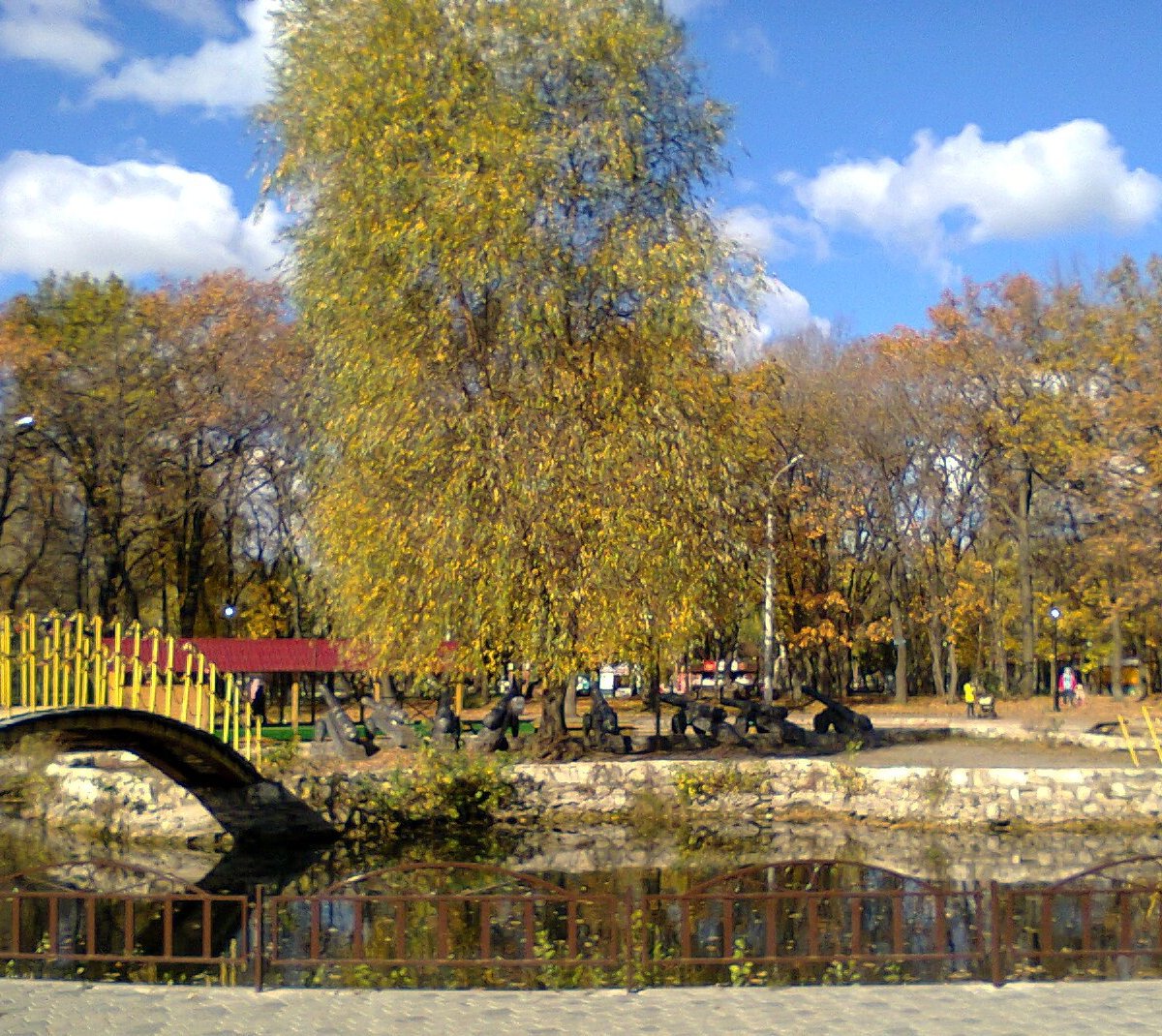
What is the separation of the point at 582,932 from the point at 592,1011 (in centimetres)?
514

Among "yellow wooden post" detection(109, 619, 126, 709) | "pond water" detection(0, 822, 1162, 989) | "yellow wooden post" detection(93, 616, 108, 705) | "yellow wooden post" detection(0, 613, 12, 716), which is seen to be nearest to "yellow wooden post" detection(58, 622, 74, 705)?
"yellow wooden post" detection(93, 616, 108, 705)

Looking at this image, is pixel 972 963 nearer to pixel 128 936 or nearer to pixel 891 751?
pixel 128 936

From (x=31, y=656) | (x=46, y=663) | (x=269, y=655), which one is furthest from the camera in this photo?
(x=269, y=655)

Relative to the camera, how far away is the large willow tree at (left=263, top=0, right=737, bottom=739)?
76.6 feet

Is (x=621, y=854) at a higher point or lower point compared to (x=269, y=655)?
lower

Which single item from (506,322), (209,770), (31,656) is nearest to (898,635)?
(506,322)

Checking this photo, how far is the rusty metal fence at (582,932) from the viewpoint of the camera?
34.1 ft

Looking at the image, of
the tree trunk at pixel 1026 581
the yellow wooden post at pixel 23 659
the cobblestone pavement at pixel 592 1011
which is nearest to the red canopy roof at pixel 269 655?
the yellow wooden post at pixel 23 659

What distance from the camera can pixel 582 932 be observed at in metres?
14.8

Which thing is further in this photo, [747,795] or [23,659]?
[747,795]

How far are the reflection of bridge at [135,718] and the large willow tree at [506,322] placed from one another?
3208 millimetres

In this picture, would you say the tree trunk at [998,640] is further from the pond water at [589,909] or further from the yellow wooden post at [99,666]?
the yellow wooden post at [99,666]

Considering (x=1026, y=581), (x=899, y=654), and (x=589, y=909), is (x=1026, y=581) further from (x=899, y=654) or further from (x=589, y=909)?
(x=589, y=909)

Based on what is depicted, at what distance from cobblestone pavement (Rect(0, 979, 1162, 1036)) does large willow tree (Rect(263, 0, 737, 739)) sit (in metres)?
13.2
